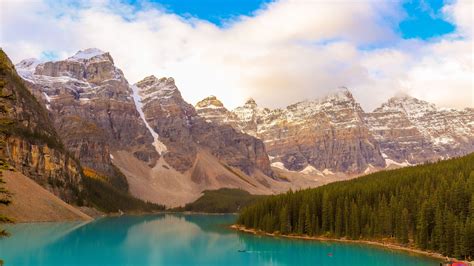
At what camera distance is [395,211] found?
110625mm

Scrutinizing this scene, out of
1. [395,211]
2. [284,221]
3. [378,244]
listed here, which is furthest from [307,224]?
[395,211]

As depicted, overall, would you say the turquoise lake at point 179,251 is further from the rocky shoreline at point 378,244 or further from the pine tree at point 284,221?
the pine tree at point 284,221

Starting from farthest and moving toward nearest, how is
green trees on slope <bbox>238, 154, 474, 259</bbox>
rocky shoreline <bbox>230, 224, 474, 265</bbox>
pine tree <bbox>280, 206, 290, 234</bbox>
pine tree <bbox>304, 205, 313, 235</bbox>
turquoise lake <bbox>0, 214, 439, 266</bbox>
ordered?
pine tree <bbox>280, 206, 290, 234</bbox>, pine tree <bbox>304, 205, 313, 235</bbox>, green trees on slope <bbox>238, 154, 474, 259</bbox>, rocky shoreline <bbox>230, 224, 474, 265</bbox>, turquoise lake <bbox>0, 214, 439, 266</bbox>

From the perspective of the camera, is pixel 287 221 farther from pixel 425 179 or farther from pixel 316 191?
pixel 425 179

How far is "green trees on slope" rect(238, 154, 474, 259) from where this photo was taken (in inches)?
3578

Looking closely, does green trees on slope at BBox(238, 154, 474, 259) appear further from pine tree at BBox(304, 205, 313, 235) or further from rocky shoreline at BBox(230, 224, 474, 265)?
rocky shoreline at BBox(230, 224, 474, 265)

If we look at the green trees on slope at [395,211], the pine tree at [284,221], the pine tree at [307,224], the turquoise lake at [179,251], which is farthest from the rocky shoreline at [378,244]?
the turquoise lake at [179,251]

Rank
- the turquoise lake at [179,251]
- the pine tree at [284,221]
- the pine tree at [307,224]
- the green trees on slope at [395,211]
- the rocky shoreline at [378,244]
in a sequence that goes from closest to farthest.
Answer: the turquoise lake at [179,251] → the rocky shoreline at [378,244] → the green trees on slope at [395,211] → the pine tree at [307,224] → the pine tree at [284,221]

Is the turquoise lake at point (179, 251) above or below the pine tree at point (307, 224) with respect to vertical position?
below

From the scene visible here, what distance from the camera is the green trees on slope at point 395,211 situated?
298ft

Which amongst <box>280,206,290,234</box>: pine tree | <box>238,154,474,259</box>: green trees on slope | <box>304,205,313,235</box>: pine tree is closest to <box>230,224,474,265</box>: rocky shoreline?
<box>238,154,474,259</box>: green trees on slope

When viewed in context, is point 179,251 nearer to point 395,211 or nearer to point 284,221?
point 284,221

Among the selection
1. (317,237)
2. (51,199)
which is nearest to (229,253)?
(317,237)

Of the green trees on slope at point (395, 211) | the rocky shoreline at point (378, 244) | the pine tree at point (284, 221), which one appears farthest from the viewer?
the pine tree at point (284, 221)
